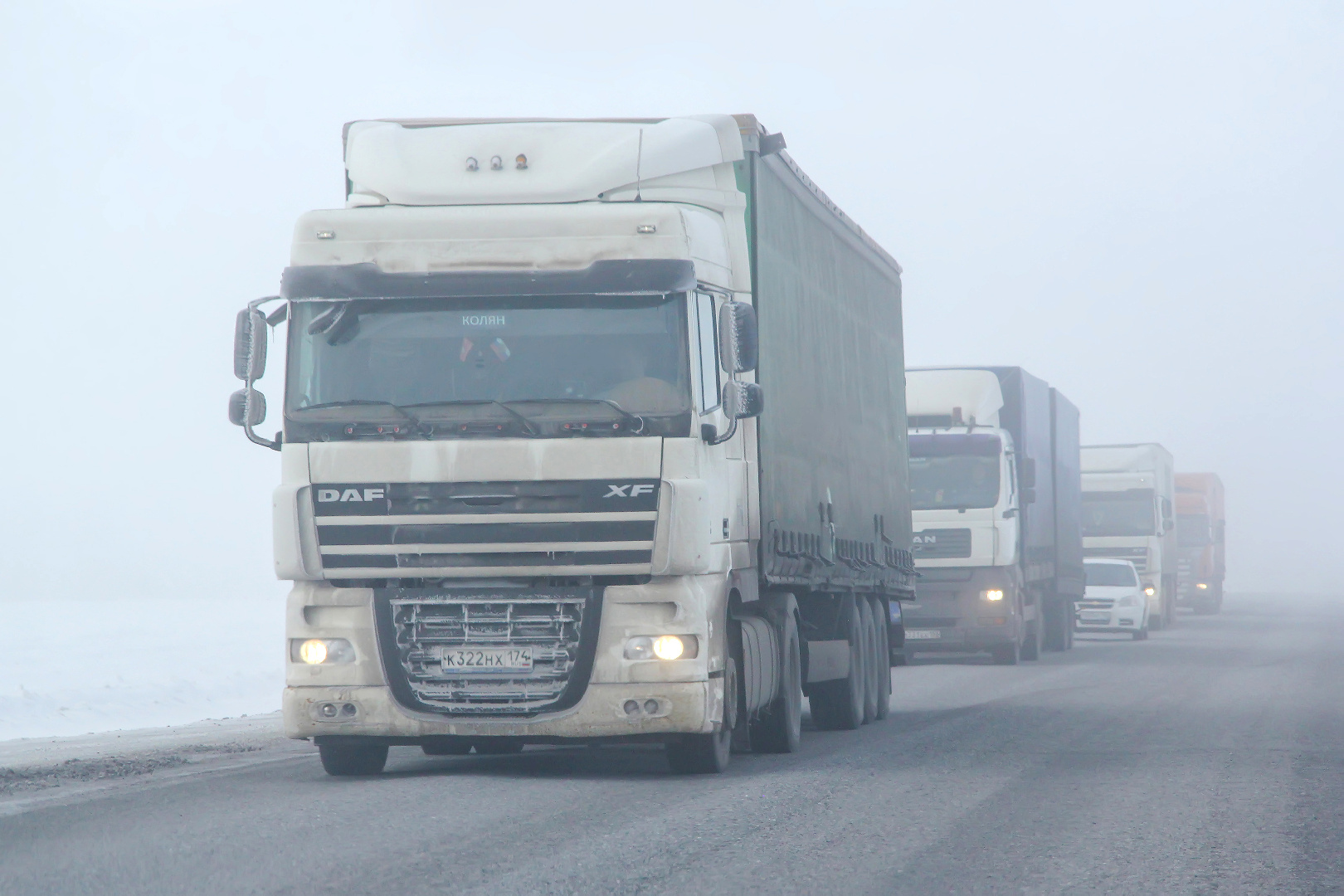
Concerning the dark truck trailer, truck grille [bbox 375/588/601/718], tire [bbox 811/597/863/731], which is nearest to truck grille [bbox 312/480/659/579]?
truck grille [bbox 375/588/601/718]

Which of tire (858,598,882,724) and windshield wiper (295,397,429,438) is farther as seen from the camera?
tire (858,598,882,724)

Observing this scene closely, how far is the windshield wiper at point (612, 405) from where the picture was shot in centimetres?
1005

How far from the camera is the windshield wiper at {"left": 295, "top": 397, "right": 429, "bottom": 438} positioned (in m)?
10.1

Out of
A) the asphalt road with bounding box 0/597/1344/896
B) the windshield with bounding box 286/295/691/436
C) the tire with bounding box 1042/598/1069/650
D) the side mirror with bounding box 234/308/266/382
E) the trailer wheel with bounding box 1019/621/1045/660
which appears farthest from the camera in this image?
the tire with bounding box 1042/598/1069/650

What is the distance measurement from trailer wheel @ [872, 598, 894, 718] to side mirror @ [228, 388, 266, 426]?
7535 millimetres

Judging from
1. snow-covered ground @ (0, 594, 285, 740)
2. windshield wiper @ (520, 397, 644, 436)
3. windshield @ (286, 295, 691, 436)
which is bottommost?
snow-covered ground @ (0, 594, 285, 740)

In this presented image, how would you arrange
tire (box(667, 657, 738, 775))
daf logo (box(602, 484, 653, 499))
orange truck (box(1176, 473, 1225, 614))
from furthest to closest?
orange truck (box(1176, 473, 1225, 614)) < tire (box(667, 657, 738, 775)) < daf logo (box(602, 484, 653, 499))

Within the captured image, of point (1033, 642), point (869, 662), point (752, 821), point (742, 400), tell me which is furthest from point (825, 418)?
point (1033, 642)

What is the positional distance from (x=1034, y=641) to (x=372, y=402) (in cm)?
1937

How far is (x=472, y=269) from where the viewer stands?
1034cm

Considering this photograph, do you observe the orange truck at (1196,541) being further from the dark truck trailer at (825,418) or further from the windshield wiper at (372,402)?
the windshield wiper at (372,402)

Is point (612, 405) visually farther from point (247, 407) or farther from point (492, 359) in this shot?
point (247, 407)

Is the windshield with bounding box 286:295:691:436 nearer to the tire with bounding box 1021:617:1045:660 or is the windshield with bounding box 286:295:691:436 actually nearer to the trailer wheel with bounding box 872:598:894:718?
the trailer wheel with bounding box 872:598:894:718

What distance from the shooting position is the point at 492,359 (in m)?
10.2
